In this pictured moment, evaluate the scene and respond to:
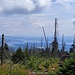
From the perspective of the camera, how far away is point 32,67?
4062cm

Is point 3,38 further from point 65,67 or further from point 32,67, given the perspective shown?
point 65,67

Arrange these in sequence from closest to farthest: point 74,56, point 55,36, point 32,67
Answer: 1. point 74,56
2. point 32,67
3. point 55,36

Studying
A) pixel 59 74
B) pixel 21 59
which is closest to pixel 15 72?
pixel 59 74

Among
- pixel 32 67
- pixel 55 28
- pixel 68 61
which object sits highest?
pixel 55 28

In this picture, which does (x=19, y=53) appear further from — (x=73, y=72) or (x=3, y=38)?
(x=73, y=72)

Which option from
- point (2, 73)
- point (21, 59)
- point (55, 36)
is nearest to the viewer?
point (2, 73)

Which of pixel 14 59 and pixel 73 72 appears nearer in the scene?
pixel 73 72

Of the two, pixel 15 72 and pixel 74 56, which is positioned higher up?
pixel 74 56

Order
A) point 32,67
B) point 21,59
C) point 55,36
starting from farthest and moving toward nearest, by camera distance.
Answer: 1. point 55,36
2. point 21,59
3. point 32,67

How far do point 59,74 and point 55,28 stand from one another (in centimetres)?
4836

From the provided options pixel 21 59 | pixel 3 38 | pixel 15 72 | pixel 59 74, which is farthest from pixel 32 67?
pixel 59 74

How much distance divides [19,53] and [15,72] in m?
31.4

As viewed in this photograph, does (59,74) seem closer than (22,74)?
Yes

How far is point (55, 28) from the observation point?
65.0 m
